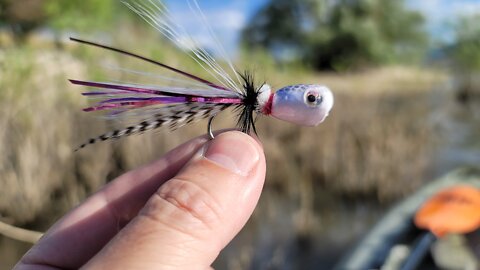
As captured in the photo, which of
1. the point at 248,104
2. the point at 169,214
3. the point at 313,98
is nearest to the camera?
the point at 169,214

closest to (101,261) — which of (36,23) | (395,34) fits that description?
(36,23)

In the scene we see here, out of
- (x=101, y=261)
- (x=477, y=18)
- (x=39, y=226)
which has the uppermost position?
(x=477, y=18)

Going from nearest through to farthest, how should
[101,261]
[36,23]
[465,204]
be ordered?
[101,261] < [465,204] < [36,23]

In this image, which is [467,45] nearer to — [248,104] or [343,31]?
[343,31]

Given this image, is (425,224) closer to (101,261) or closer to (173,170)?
(173,170)

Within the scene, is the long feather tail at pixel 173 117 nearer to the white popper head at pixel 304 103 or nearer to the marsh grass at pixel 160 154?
the white popper head at pixel 304 103

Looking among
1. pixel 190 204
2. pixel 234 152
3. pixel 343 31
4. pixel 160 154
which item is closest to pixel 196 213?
pixel 190 204

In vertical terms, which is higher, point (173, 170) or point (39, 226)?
point (173, 170)

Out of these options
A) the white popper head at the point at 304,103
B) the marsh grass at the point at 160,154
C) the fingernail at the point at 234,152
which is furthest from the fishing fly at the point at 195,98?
the marsh grass at the point at 160,154
